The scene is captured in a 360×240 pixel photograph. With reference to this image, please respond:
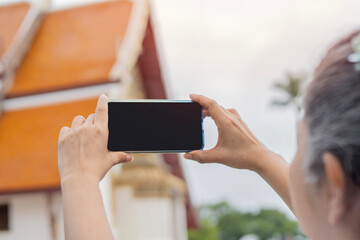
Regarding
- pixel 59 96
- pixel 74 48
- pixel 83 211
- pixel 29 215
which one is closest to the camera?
pixel 83 211

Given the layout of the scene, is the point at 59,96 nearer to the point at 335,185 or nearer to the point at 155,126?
the point at 155,126

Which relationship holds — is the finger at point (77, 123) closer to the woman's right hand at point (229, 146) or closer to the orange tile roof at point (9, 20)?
the woman's right hand at point (229, 146)

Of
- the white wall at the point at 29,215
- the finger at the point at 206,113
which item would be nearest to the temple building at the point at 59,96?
the white wall at the point at 29,215

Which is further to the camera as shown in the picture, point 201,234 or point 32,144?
point 201,234

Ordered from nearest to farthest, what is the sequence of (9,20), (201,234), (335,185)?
(335,185), (9,20), (201,234)

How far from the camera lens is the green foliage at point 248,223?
45906 millimetres

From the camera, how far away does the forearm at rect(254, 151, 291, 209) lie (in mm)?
810

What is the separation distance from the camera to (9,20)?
22.4ft

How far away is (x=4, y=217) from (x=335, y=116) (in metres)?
5.32

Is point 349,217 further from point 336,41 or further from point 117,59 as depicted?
point 117,59

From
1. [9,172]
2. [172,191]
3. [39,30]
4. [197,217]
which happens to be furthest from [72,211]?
[197,217]

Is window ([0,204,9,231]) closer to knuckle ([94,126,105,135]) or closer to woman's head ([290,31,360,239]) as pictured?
knuckle ([94,126,105,135])

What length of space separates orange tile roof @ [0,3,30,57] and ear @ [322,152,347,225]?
621 centimetres

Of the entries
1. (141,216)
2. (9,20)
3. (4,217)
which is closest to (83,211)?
(4,217)
